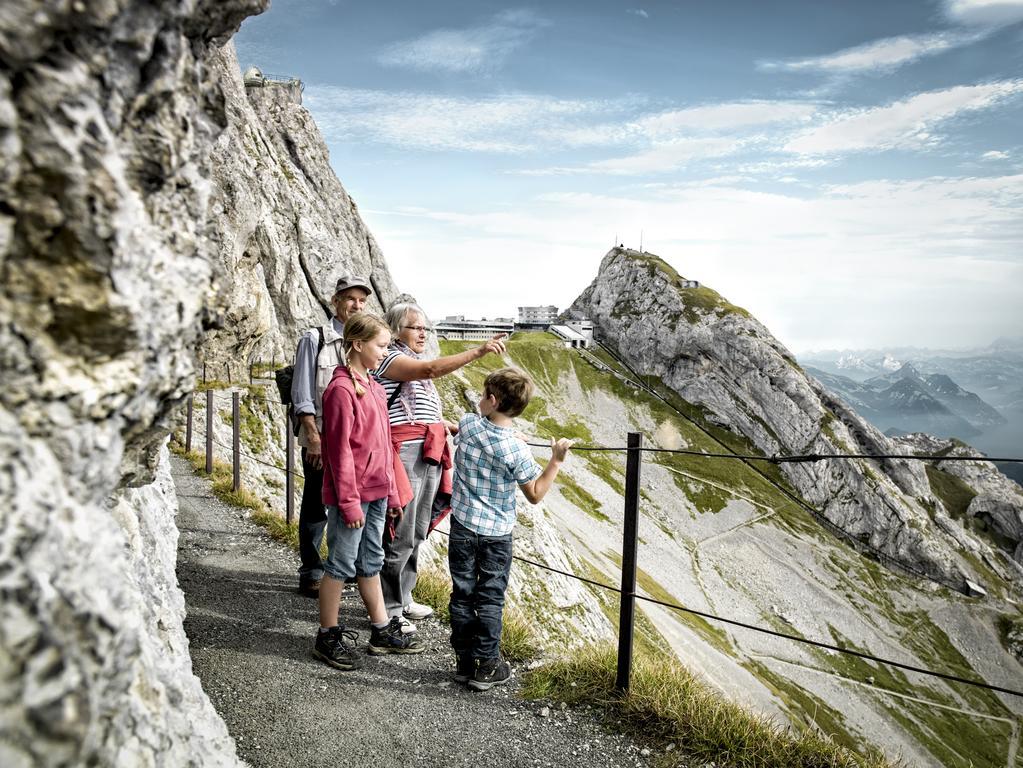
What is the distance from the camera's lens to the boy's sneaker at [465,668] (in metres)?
6.11

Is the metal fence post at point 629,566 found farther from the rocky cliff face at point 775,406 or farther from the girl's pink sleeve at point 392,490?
the rocky cliff face at point 775,406

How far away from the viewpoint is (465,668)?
242 inches

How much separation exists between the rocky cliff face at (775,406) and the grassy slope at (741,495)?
206 inches

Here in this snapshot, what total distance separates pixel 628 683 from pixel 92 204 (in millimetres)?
5794

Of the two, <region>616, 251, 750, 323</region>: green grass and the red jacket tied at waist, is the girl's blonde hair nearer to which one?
the red jacket tied at waist

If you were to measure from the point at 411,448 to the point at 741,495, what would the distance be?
105m

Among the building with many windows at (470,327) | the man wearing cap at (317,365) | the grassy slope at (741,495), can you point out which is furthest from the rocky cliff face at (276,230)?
the building with many windows at (470,327)

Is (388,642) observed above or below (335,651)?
below

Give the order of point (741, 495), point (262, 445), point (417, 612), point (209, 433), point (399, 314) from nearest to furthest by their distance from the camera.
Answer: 1. point (399, 314)
2. point (417, 612)
3. point (209, 433)
4. point (262, 445)
5. point (741, 495)

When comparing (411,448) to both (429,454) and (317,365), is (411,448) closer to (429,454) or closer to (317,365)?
(429,454)

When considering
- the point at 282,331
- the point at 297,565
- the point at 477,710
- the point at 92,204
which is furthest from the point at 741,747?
the point at 282,331

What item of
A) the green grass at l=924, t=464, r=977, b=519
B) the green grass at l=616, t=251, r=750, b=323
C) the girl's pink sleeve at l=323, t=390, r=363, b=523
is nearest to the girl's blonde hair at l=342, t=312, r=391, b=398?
the girl's pink sleeve at l=323, t=390, r=363, b=523

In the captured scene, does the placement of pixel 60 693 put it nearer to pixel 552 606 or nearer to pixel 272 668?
pixel 272 668

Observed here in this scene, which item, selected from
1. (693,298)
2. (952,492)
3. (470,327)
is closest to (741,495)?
(693,298)
